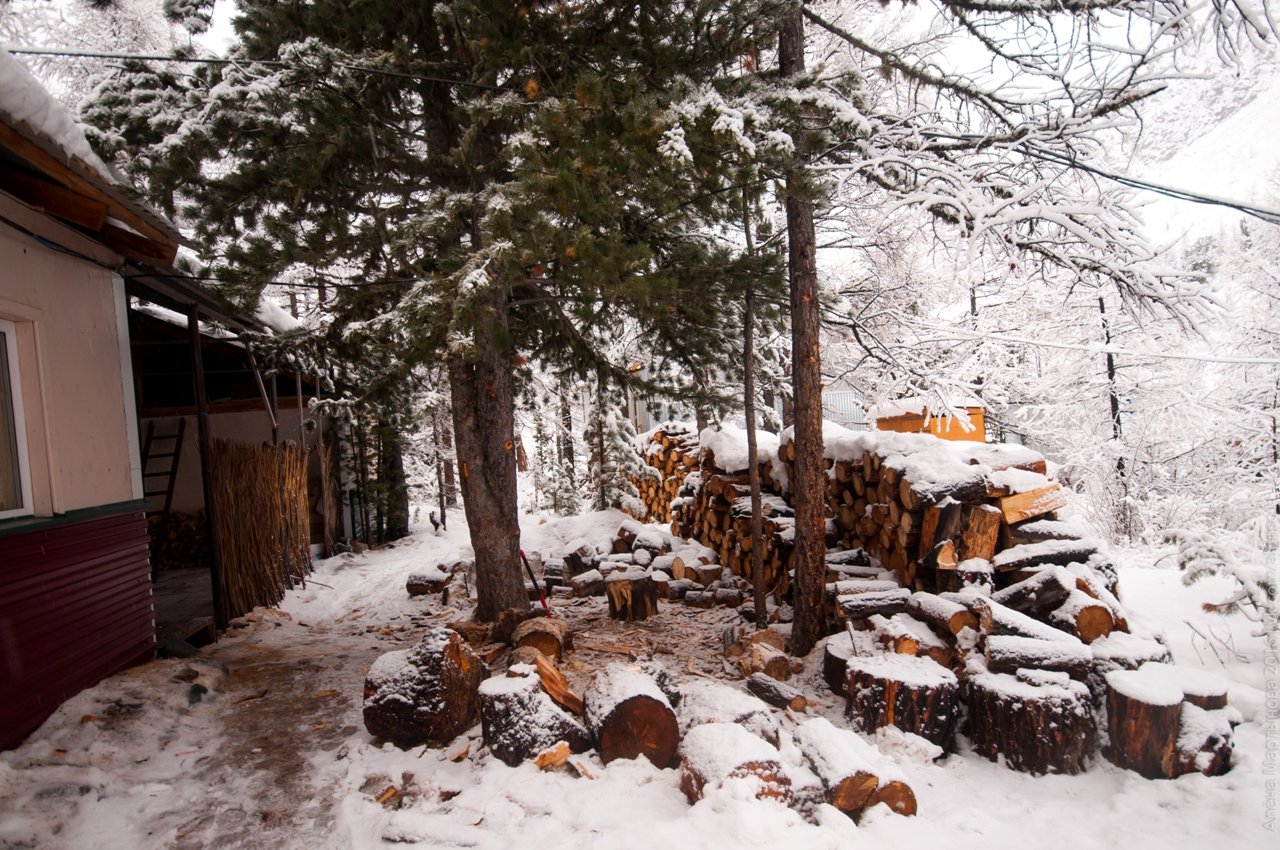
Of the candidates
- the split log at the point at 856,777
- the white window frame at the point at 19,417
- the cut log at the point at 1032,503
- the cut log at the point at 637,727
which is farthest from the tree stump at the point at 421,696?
the cut log at the point at 1032,503

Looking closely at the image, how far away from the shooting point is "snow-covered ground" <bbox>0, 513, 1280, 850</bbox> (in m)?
2.85

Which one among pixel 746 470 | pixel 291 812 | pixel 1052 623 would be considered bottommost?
pixel 291 812

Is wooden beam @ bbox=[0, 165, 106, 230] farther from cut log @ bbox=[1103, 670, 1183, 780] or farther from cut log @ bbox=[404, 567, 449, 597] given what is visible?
cut log @ bbox=[1103, 670, 1183, 780]

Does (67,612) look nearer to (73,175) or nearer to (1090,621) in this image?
(73,175)

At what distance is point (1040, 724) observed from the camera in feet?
11.2

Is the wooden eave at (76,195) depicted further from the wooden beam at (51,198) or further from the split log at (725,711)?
the split log at (725,711)

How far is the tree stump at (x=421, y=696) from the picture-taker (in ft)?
12.3

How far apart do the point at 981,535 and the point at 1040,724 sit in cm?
161

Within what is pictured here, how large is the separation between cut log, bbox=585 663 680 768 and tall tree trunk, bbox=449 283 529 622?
2563 millimetres

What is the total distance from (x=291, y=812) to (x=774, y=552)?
4894 mm

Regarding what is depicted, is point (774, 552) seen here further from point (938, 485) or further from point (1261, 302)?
point (1261, 302)

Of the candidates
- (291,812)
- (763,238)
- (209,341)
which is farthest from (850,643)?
(209,341)

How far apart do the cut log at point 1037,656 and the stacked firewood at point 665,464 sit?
698 cm

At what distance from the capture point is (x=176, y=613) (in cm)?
658
